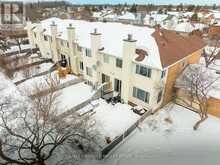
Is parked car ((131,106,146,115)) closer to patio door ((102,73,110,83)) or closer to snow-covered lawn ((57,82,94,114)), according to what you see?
patio door ((102,73,110,83))

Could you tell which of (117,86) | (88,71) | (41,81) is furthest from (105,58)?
(41,81)

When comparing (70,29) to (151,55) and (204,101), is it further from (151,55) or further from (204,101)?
(204,101)

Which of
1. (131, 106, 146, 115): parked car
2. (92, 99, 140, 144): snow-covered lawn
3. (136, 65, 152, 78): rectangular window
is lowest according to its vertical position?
(92, 99, 140, 144): snow-covered lawn

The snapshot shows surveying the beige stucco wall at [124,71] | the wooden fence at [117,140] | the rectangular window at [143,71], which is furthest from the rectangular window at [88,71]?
the wooden fence at [117,140]

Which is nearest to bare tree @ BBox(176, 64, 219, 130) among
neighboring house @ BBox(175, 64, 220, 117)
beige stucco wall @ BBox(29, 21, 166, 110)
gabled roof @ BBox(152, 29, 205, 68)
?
neighboring house @ BBox(175, 64, 220, 117)

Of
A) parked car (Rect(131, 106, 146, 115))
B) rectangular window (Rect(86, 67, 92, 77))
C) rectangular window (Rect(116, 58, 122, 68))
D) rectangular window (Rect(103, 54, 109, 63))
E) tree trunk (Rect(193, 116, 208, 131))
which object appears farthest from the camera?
rectangular window (Rect(86, 67, 92, 77))

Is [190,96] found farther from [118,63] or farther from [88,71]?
[88,71]

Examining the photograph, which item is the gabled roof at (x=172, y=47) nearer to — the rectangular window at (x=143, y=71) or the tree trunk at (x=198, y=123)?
the rectangular window at (x=143, y=71)
